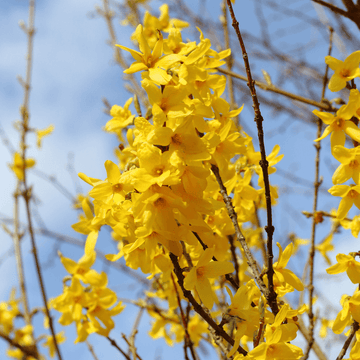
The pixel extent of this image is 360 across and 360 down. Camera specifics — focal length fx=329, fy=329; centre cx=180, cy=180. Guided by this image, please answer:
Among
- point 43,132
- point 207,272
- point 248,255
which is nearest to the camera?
point 207,272

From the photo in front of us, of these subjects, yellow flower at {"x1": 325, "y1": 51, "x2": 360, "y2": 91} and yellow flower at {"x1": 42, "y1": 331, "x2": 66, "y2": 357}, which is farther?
yellow flower at {"x1": 42, "y1": 331, "x2": 66, "y2": 357}

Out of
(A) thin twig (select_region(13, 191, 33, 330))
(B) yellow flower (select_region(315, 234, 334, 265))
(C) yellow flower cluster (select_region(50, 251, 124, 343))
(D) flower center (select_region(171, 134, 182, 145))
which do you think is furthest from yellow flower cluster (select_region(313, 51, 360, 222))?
(A) thin twig (select_region(13, 191, 33, 330))

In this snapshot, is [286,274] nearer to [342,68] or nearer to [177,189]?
[177,189]

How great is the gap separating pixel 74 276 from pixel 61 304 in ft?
0.46

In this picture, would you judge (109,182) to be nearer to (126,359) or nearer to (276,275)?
(276,275)

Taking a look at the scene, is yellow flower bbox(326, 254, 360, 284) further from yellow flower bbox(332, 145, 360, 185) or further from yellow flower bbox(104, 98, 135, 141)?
yellow flower bbox(104, 98, 135, 141)

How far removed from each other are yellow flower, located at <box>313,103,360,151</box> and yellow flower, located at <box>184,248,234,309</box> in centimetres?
65

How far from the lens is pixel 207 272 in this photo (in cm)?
112

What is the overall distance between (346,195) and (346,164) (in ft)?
0.46

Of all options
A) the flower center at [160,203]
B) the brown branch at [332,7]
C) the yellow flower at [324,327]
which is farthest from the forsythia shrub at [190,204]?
the yellow flower at [324,327]

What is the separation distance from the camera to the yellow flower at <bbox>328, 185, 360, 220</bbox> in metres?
1.29

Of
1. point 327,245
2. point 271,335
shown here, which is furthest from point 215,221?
point 327,245

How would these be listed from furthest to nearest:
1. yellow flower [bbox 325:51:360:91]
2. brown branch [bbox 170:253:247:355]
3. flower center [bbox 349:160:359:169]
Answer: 1. yellow flower [bbox 325:51:360:91]
2. flower center [bbox 349:160:359:169]
3. brown branch [bbox 170:253:247:355]

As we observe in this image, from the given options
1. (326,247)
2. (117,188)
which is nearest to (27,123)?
(117,188)
